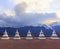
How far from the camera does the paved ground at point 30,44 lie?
414 centimetres

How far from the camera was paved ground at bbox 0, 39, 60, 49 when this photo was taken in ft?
13.6

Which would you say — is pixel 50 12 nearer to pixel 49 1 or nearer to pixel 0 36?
pixel 49 1

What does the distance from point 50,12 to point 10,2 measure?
682mm

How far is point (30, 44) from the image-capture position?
13.7 ft

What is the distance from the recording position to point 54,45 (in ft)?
13.6

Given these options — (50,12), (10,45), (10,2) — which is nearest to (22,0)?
(10,2)

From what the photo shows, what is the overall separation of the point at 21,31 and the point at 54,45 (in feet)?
1.92

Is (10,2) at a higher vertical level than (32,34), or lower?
higher

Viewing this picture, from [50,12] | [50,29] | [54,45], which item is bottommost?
[54,45]

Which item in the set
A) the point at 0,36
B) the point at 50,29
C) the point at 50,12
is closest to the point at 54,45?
the point at 50,29

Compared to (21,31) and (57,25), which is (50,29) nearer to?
(57,25)

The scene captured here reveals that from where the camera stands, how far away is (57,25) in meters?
4.24

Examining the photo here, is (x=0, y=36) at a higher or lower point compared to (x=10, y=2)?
lower

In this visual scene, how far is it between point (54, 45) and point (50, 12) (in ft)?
1.81
